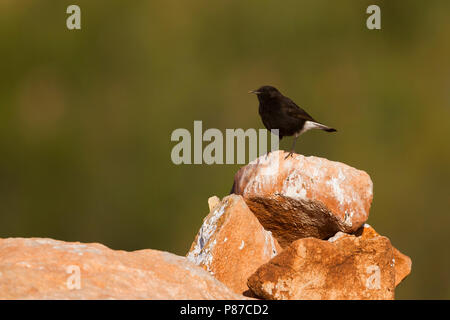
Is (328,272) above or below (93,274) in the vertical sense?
below

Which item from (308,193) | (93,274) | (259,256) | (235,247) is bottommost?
(259,256)

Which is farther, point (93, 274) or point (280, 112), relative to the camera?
point (280, 112)

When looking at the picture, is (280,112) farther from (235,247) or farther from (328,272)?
(328,272)

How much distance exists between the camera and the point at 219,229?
22.3ft

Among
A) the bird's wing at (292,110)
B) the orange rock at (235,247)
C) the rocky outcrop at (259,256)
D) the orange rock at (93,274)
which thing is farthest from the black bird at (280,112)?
the orange rock at (93,274)

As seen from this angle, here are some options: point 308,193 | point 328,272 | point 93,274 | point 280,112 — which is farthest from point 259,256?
point 280,112

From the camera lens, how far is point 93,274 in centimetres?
491

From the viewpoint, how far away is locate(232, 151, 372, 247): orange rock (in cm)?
707

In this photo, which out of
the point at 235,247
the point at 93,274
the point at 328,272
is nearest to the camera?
the point at 93,274

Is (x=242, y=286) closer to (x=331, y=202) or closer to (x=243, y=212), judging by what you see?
(x=243, y=212)

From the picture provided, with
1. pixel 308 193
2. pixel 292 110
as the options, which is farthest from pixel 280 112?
pixel 308 193

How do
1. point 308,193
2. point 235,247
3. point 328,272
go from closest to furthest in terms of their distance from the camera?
point 328,272 → point 235,247 → point 308,193

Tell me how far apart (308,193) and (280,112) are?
1.82m

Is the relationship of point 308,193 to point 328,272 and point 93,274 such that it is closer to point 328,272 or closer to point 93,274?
point 328,272
